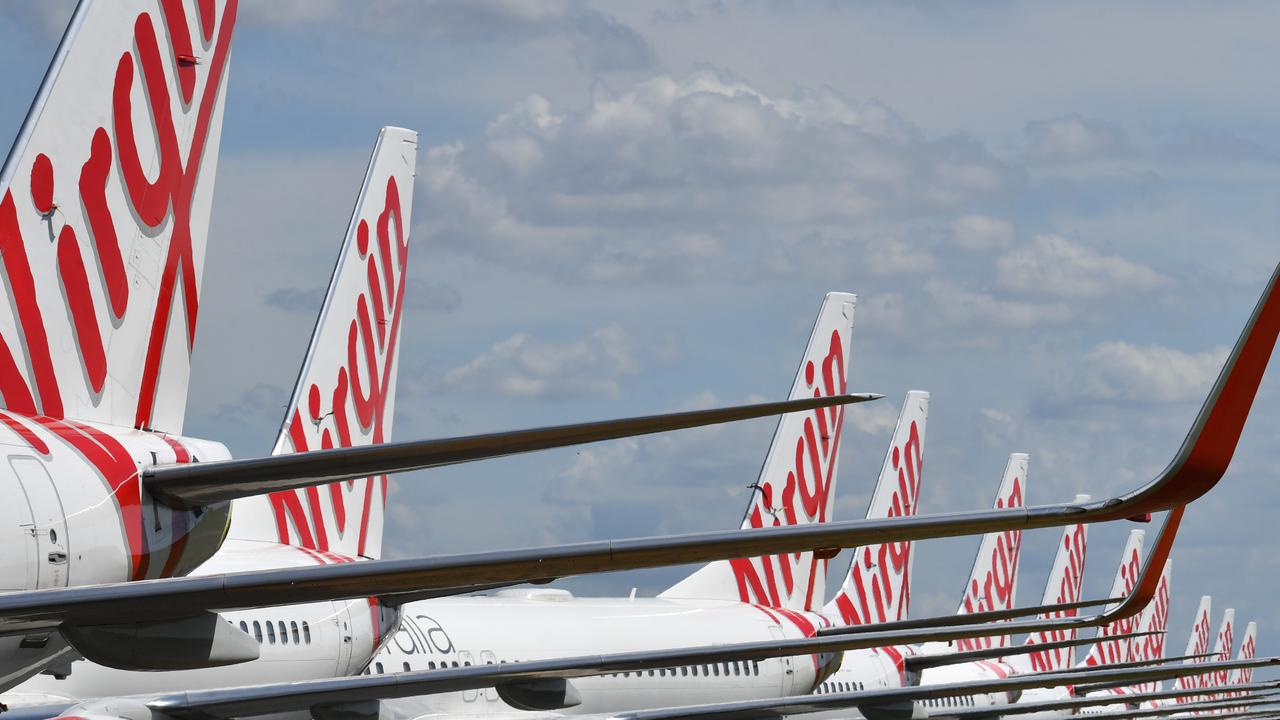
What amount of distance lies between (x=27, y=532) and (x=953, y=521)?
4214 millimetres

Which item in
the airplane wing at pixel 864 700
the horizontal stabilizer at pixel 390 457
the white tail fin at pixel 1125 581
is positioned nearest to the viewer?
the horizontal stabilizer at pixel 390 457

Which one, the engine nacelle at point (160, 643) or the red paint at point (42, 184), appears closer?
the engine nacelle at point (160, 643)

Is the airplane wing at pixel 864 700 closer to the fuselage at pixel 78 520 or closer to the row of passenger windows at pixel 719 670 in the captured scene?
the row of passenger windows at pixel 719 670

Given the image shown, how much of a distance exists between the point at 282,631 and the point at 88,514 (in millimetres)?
7660

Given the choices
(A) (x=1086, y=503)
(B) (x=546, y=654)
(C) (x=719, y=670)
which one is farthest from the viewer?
(C) (x=719, y=670)

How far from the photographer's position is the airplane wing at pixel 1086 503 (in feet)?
21.0

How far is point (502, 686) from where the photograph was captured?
15.5m

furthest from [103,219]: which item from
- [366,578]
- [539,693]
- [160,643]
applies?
[539,693]

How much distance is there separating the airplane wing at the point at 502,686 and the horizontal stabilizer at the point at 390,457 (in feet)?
11.5

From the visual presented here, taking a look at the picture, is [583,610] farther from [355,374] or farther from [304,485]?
[304,485]

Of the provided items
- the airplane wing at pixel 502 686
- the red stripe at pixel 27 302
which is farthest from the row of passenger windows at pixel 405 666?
the red stripe at pixel 27 302

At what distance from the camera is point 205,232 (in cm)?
1093

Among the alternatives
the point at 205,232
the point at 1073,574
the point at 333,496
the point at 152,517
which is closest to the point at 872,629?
the point at 333,496

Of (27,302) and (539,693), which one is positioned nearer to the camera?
(27,302)
